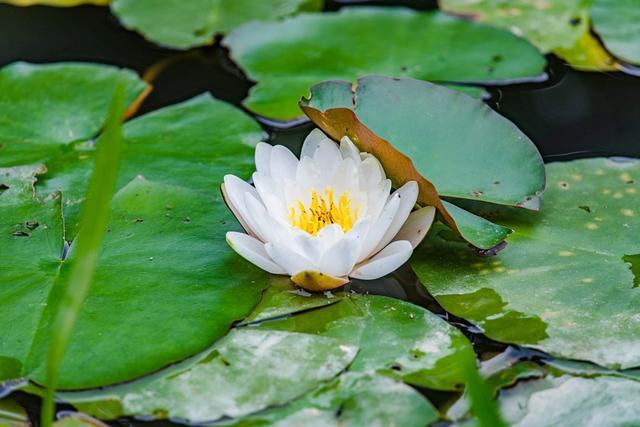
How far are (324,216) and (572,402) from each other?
2.19 feet

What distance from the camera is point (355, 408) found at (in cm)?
164

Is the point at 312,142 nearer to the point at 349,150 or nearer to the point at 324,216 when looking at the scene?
the point at 349,150

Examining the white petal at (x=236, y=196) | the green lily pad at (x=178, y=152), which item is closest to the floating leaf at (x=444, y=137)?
the white petal at (x=236, y=196)

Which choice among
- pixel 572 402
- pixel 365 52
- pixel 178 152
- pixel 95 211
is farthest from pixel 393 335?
pixel 365 52

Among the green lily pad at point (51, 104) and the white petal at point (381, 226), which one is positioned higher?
the white petal at point (381, 226)

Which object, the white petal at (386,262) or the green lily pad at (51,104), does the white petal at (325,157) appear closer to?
the white petal at (386,262)

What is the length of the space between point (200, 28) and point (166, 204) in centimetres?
122

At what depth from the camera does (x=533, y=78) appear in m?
2.86

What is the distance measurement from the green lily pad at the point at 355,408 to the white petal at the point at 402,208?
389 millimetres

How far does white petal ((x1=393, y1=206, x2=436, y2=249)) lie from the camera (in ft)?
6.47

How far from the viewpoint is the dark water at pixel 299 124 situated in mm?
2600

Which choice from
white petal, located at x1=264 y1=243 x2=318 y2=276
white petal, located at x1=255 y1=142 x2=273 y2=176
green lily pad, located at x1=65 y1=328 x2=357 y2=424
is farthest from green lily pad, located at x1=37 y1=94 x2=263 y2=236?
green lily pad, located at x1=65 y1=328 x2=357 y2=424

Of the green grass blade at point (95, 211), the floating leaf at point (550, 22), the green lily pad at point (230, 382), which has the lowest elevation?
the green lily pad at point (230, 382)

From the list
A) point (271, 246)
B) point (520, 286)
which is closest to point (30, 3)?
point (271, 246)
